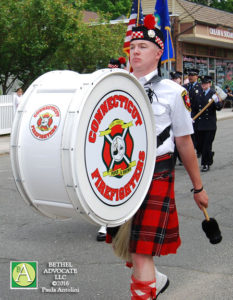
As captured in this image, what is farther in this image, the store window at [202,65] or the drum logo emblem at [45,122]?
the store window at [202,65]

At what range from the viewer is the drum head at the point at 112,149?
7.45ft

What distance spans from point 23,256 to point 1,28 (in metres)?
13.6

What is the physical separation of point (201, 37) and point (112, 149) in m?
26.8

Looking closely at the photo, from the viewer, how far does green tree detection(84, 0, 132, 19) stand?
1799 inches

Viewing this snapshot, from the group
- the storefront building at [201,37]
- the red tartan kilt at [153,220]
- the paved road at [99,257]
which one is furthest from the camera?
the storefront building at [201,37]

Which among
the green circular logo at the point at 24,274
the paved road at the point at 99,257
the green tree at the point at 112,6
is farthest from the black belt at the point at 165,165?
the green tree at the point at 112,6

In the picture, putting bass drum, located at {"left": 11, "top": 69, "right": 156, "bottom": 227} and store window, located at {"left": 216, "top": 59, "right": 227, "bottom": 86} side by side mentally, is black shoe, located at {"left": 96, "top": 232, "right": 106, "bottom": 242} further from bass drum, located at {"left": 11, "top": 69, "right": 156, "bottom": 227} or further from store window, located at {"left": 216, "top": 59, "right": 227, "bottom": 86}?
store window, located at {"left": 216, "top": 59, "right": 227, "bottom": 86}

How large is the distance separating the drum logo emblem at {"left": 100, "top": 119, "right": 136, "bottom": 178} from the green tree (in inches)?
1762

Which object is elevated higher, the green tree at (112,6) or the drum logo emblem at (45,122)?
the green tree at (112,6)

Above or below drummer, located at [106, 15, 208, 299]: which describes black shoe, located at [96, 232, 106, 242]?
below

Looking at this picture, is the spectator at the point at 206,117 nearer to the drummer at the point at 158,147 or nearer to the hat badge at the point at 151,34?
the drummer at the point at 158,147

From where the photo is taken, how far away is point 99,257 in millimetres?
4238

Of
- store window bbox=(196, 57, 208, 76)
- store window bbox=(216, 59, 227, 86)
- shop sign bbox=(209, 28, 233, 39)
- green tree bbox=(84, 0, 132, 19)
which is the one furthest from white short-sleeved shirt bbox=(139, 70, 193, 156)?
green tree bbox=(84, 0, 132, 19)

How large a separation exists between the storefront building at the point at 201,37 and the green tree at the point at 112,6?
1488 centimetres
